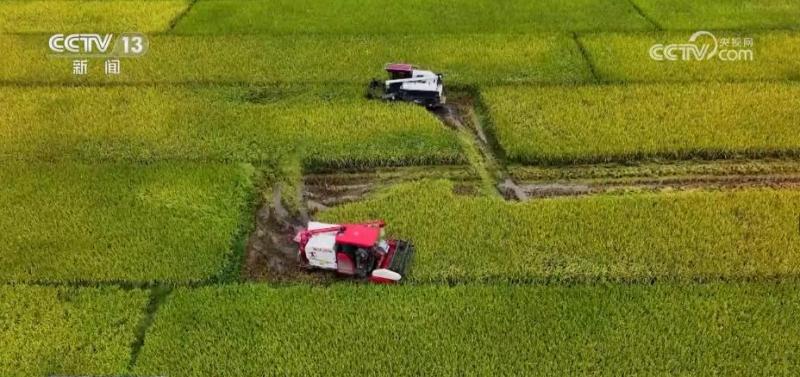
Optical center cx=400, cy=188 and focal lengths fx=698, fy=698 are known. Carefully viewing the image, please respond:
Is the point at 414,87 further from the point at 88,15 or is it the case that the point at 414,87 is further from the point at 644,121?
the point at 88,15

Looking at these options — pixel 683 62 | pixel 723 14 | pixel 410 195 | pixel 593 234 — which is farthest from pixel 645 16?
pixel 410 195

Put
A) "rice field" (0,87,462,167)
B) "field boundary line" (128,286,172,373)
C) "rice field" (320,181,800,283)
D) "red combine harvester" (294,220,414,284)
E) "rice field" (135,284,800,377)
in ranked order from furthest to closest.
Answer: "rice field" (0,87,462,167)
"rice field" (320,181,800,283)
"red combine harvester" (294,220,414,284)
"field boundary line" (128,286,172,373)
"rice field" (135,284,800,377)

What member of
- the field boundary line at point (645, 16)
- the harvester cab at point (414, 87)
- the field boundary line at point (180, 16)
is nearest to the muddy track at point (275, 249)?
the harvester cab at point (414, 87)

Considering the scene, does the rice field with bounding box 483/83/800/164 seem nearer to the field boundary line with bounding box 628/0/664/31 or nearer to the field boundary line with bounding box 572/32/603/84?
the field boundary line with bounding box 572/32/603/84

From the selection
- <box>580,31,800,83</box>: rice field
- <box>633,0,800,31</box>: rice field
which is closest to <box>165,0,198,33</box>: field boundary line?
<box>580,31,800,83</box>: rice field

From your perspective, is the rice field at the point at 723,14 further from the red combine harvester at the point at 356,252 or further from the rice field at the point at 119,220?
the rice field at the point at 119,220

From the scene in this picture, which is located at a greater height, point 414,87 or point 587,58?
point 587,58
